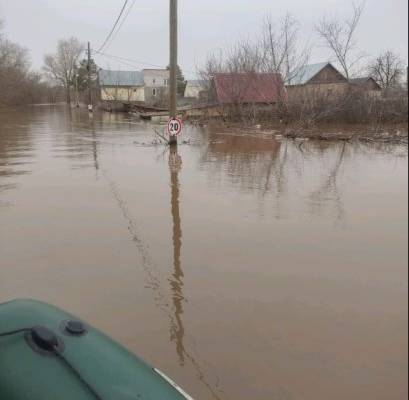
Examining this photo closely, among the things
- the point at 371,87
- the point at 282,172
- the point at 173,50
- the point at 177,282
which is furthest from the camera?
the point at 173,50

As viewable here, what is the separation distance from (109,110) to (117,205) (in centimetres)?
4714

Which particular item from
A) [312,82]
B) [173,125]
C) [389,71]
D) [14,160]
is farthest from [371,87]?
[312,82]

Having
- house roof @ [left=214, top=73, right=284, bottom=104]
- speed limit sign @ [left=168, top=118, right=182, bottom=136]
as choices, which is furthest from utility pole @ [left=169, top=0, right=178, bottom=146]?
house roof @ [left=214, top=73, right=284, bottom=104]

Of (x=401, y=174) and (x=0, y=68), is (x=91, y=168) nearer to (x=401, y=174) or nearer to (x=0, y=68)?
(x=401, y=174)

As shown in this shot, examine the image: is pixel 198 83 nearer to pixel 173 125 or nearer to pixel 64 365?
pixel 173 125

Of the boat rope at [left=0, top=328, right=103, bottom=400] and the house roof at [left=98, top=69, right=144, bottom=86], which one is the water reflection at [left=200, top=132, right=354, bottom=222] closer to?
→ the boat rope at [left=0, top=328, right=103, bottom=400]

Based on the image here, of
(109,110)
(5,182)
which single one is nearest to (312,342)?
(5,182)

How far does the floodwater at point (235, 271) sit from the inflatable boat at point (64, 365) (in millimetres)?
1040

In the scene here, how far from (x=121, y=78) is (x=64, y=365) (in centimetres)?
7743

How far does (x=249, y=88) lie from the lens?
2856 cm

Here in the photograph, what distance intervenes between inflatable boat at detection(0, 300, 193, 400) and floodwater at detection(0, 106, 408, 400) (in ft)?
3.41

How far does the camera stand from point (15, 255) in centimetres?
520

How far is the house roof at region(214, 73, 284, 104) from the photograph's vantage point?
27422 millimetres

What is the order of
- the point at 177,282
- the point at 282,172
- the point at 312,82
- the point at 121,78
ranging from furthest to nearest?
the point at 121,78 → the point at 312,82 → the point at 282,172 → the point at 177,282
